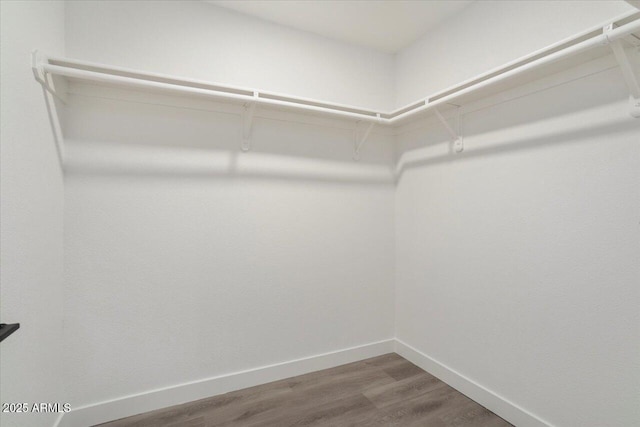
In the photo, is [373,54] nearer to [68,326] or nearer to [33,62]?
[33,62]

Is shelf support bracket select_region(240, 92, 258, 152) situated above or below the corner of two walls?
above

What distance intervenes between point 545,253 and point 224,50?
2.16m

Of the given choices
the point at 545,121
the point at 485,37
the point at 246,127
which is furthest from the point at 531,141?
the point at 246,127

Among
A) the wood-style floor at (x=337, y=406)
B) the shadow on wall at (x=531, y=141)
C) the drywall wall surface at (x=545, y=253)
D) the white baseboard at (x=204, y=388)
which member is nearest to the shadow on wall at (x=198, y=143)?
the shadow on wall at (x=531, y=141)

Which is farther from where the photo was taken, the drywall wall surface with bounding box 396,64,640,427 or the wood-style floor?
the wood-style floor

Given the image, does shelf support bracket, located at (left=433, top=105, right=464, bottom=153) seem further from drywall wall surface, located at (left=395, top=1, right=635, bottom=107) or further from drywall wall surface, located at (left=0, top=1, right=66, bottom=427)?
drywall wall surface, located at (left=0, top=1, right=66, bottom=427)

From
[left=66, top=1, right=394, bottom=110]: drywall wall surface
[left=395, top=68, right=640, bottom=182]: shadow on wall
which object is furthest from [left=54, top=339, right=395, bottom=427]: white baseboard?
[left=66, top=1, right=394, bottom=110]: drywall wall surface

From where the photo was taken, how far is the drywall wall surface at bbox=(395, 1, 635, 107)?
1.37 m

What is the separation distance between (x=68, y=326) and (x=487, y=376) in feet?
7.64

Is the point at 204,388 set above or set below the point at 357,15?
below

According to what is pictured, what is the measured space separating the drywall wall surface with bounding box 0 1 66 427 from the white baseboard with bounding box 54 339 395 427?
0.53 ft

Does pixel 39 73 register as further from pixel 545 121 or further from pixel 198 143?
pixel 545 121

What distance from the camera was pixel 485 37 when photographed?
1759mm

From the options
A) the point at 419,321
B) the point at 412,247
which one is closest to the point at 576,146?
the point at 412,247
